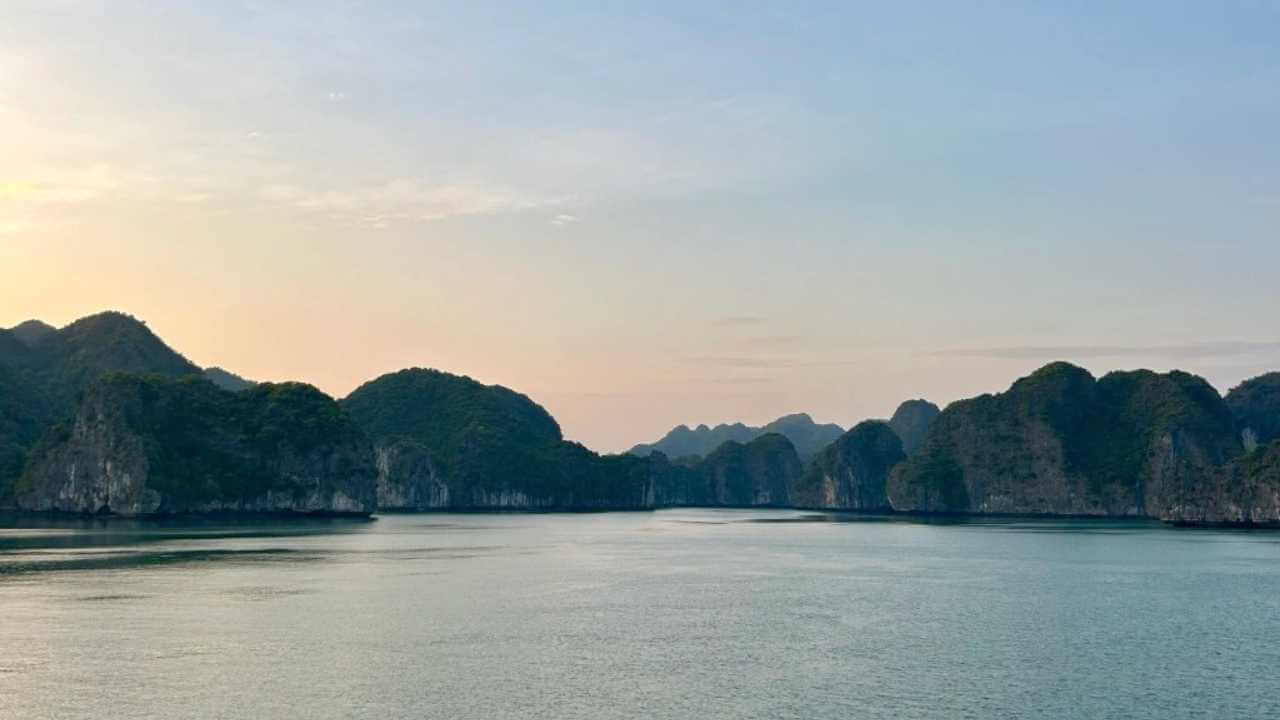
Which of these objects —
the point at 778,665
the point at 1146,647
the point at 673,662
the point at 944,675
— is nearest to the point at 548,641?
the point at 673,662

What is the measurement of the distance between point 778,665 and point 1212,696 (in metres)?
20.2

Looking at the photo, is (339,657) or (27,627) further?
(27,627)

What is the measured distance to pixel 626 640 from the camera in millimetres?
69562

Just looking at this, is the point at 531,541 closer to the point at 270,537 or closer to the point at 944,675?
the point at 270,537

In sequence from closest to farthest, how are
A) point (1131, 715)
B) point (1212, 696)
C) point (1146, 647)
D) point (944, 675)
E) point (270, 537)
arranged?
point (1131, 715), point (1212, 696), point (944, 675), point (1146, 647), point (270, 537)

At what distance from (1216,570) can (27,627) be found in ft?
377

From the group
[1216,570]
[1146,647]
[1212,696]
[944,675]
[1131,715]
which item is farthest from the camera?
[1216,570]

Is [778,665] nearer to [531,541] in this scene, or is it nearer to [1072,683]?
[1072,683]

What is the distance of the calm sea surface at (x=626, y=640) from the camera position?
51.3 metres

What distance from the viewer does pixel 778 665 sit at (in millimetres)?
60594

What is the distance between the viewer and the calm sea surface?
51.3 metres

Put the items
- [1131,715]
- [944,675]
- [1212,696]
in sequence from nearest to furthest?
[1131,715], [1212,696], [944,675]

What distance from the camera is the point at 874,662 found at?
202ft

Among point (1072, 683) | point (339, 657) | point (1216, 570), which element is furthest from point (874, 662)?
point (1216, 570)
